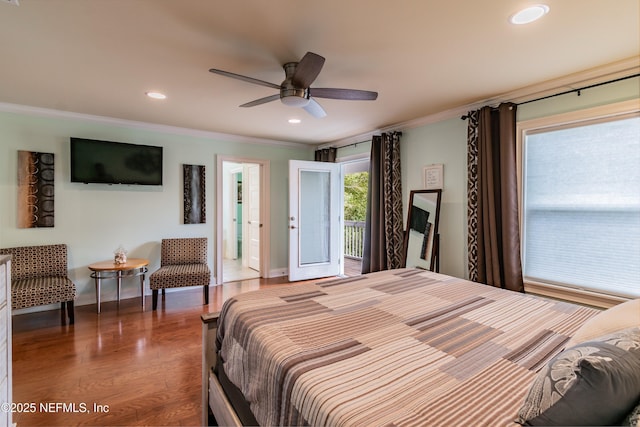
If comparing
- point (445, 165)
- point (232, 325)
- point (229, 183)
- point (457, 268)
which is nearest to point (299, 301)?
point (232, 325)

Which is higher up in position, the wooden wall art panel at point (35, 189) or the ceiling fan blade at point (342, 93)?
the ceiling fan blade at point (342, 93)

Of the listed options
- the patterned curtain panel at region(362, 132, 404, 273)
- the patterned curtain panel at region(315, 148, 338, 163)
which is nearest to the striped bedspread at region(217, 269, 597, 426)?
the patterned curtain panel at region(362, 132, 404, 273)

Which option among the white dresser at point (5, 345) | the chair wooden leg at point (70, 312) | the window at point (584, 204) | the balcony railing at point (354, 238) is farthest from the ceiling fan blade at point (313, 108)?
the balcony railing at point (354, 238)

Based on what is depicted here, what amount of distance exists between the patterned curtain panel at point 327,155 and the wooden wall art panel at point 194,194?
6.65ft

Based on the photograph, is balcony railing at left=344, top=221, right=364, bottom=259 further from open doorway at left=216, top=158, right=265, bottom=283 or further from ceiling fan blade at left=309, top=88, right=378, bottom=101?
ceiling fan blade at left=309, top=88, right=378, bottom=101

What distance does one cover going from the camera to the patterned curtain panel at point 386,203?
402 centimetres

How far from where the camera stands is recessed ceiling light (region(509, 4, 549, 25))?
5.38 ft

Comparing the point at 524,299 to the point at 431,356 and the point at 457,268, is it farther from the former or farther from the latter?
the point at 457,268

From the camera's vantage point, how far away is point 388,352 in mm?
1188

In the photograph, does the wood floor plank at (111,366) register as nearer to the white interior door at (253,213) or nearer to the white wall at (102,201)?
the white wall at (102,201)

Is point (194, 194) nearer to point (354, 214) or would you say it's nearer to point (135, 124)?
point (135, 124)

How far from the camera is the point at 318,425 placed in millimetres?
879

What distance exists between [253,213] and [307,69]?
13.8 feet

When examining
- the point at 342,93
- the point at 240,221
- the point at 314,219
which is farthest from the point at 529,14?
the point at 240,221
